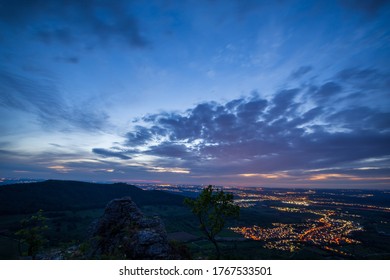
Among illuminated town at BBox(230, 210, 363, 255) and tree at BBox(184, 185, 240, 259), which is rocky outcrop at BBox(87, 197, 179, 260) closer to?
tree at BBox(184, 185, 240, 259)

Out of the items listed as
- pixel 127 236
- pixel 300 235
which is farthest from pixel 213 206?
pixel 300 235

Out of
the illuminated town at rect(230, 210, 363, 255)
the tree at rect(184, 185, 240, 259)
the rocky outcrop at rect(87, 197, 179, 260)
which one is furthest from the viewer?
the illuminated town at rect(230, 210, 363, 255)

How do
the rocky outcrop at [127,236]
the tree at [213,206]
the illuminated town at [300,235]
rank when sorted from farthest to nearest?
the illuminated town at [300,235] < the tree at [213,206] < the rocky outcrop at [127,236]

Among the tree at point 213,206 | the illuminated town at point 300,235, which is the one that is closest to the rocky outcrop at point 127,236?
the tree at point 213,206

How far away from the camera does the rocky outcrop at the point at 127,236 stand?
18.8 metres

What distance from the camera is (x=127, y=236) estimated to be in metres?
21.1

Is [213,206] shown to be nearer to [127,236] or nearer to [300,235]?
[127,236]

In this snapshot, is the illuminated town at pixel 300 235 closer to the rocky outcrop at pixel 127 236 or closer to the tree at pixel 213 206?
the tree at pixel 213 206

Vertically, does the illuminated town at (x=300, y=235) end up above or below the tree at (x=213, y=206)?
below

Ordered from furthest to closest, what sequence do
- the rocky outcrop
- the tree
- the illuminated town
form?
the illuminated town
the tree
the rocky outcrop

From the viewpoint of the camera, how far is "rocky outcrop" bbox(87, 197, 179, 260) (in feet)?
61.7

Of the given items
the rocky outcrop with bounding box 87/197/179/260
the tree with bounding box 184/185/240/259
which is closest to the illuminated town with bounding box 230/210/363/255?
the tree with bounding box 184/185/240/259
